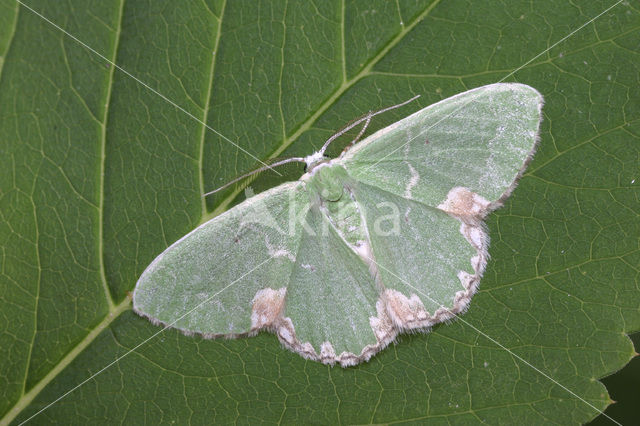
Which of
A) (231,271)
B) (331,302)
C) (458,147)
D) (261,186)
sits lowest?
(331,302)

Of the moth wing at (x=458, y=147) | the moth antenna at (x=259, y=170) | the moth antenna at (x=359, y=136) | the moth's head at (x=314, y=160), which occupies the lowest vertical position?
the moth wing at (x=458, y=147)

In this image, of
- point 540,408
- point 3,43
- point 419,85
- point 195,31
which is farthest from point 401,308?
point 3,43

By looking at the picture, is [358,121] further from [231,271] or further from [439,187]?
[231,271]

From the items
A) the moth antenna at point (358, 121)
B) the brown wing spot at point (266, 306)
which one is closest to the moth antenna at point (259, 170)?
the moth antenna at point (358, 121)

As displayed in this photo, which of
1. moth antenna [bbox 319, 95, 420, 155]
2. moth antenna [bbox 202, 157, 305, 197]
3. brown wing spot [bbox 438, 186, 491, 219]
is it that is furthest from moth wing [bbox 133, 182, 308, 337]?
brown wing spot [bbox 438, 186, 491, 219]

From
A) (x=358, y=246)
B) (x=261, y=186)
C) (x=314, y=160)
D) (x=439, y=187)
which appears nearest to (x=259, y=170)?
(x=261, y=186)

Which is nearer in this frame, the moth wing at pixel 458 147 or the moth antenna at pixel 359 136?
the moth wing at pixel 458 147

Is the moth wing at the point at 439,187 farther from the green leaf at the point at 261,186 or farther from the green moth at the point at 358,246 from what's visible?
the green leaf at the point at 261,186

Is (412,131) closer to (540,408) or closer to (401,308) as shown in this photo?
(401,308)
